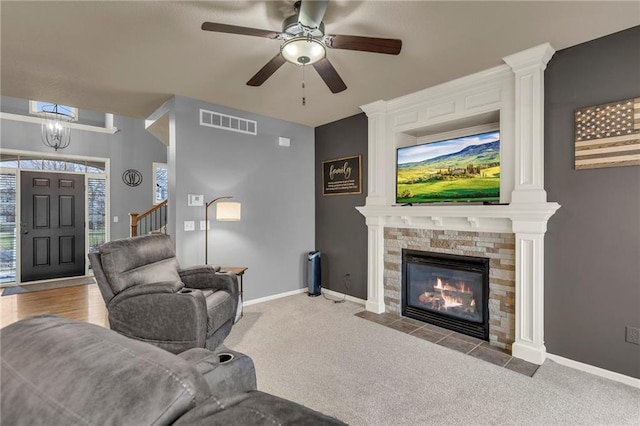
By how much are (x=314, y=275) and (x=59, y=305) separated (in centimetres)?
358

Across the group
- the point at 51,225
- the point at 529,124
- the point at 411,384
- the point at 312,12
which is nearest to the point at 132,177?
the point at 51,225

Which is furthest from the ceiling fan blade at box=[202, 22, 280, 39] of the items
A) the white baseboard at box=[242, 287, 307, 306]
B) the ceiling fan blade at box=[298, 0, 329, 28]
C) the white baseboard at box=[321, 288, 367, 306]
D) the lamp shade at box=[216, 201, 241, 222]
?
the white baseboard at box=[321, 288, 367, 306]

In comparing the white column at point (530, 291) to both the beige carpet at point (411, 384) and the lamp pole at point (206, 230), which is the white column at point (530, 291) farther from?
the lamp pole at point (206, 230)

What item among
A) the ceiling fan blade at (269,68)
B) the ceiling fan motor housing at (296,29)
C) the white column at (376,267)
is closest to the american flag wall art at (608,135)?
the white column at (376,267)

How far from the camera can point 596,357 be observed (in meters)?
2.52

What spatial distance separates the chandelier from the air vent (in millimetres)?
3656

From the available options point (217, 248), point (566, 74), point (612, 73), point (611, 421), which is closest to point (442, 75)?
point (566, 74)

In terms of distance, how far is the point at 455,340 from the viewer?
3150 mm

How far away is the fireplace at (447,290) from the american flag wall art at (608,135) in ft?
4.06

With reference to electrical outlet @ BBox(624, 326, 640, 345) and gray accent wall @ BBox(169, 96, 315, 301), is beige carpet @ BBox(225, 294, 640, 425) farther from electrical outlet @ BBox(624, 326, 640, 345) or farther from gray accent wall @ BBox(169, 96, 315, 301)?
gray accent wall @ BBox(169, 96, 315, 301)

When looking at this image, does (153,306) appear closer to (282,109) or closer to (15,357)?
(15,357)

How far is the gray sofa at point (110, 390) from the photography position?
1.73ft

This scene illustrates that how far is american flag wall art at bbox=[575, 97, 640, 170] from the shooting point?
2.37 m

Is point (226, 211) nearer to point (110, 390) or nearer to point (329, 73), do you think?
point (329, 73)
